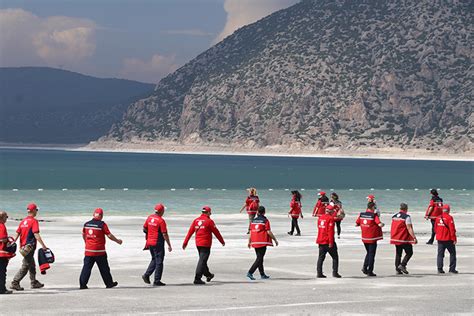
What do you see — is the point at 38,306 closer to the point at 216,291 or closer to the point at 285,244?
the point at 216,291

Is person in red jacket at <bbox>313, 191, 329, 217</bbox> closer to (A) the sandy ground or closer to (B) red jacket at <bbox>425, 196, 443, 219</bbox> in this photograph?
(A) the sandy ground

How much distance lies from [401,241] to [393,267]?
7.65 feet

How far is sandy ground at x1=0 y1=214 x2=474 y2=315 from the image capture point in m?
17.9

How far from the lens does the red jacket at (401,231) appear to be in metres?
23.7

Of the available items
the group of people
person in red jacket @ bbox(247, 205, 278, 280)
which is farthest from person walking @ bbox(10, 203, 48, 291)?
person in red jacket @ bbox(247, 205, 278, 280)

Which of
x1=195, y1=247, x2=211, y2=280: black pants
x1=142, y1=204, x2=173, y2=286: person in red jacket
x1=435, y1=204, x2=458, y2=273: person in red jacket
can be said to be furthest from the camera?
x1=435, y1=204, x2=458, y2=273: person in red jacket

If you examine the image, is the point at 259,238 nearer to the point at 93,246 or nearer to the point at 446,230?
the point at 93,246

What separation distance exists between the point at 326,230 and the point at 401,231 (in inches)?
86.3

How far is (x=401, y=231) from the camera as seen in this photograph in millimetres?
23719

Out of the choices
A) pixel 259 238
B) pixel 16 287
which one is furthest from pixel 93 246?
pixel 259 238

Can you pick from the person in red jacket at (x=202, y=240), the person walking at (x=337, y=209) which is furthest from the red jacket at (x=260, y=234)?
the person walking at (x=337, y=209)

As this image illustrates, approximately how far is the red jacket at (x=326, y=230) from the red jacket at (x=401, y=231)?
74.2 inches

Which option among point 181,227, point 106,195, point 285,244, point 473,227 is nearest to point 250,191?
point 285,244

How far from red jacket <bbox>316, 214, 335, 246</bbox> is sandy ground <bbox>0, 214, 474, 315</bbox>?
2.98 ft
